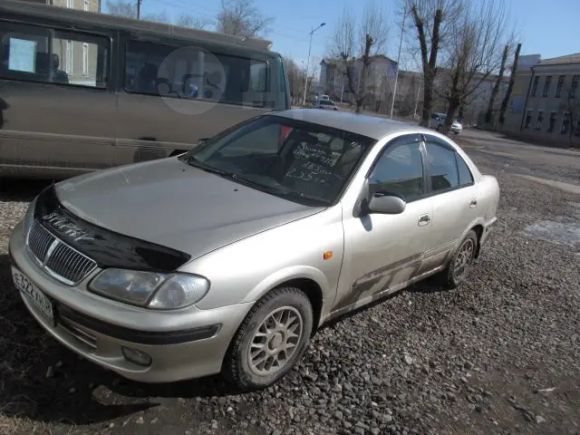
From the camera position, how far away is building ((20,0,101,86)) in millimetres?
5707

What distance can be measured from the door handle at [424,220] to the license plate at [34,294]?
264 cm

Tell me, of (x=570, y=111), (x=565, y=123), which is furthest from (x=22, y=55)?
(x=565, y=123)

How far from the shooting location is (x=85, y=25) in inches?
226

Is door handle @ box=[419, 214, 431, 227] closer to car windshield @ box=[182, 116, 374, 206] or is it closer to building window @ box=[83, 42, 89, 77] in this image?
car windshield @ box=[182, 116, 374, 206]

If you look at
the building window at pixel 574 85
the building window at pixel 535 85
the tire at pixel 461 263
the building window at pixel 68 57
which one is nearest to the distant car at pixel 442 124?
the building window at pixel 574 85

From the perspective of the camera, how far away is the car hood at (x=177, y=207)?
8.68 ft

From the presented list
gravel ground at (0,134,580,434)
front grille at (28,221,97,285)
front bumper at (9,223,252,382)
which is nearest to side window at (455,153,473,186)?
gravel ground at (0,134,580,434)

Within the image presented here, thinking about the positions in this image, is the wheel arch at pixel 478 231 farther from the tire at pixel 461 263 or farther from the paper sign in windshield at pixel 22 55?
the paper sign in windshield at pixel 22 55

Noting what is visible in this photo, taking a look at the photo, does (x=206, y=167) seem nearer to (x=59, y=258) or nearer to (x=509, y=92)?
(x=59, y=258)

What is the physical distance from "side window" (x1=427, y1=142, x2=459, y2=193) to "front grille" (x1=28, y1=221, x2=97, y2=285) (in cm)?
281

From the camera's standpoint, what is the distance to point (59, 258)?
2.63 meters

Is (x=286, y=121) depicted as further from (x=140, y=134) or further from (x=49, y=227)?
(x=140, y=134)

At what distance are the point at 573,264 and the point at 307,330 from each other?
193 inches

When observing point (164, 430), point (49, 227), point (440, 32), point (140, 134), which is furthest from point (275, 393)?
point (440, 32)
